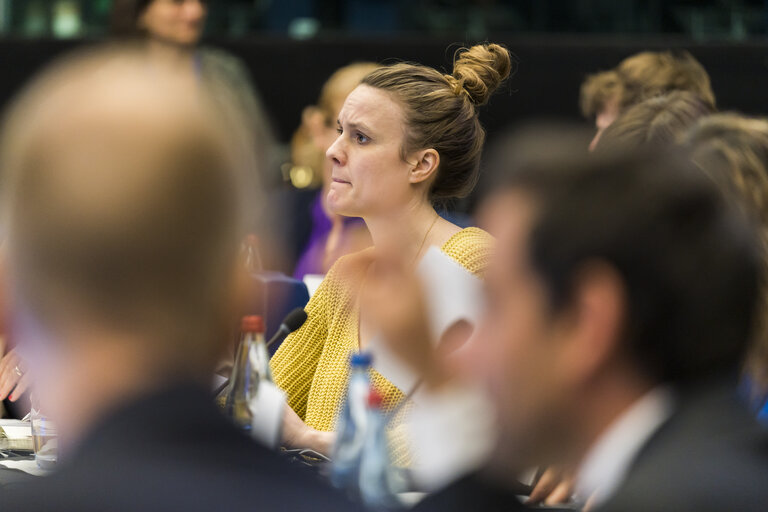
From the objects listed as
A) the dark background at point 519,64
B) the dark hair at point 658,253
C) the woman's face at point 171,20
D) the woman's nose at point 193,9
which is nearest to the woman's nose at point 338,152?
the woman's face at point 171,20

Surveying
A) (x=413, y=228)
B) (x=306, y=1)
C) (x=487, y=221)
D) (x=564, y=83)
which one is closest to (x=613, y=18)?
(x=564, y=83)

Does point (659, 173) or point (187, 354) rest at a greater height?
point (659, 173)

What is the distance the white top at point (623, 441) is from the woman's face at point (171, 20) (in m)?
3.17

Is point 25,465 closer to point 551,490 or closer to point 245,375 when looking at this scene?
point 245,375

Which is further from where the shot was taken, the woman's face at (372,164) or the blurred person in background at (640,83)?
the blurred person in background at (640,83)

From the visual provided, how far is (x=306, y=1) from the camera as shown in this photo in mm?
7270

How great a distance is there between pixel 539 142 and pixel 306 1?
6.36 m

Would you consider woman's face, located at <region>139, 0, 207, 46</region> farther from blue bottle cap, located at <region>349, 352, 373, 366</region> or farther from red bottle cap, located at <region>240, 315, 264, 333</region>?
blue bottle cap, located at <region>349, 352, 373, 366</region>

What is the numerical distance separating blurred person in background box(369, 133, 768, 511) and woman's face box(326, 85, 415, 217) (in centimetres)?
164

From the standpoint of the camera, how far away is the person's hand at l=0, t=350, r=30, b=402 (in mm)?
2525

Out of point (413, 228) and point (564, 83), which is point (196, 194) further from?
point (564, 83)

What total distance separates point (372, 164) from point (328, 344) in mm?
436

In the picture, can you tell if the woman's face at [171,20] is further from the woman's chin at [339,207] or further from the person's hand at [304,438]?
the person's hand at [304,438]

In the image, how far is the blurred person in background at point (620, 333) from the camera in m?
1.00
